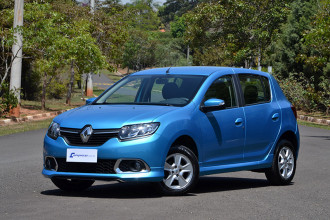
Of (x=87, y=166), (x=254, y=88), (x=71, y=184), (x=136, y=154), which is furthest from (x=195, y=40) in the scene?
(x=136, y=154)

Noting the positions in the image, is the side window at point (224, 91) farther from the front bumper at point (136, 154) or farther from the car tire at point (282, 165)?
the front bumper at point (136, 154)

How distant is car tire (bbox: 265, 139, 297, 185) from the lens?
9.59m

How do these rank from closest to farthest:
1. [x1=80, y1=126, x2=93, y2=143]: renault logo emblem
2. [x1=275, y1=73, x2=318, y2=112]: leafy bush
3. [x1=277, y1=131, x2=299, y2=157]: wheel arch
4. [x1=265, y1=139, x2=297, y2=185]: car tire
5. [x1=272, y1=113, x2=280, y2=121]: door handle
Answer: [x1=80, y1=126, x2=93, y2=143]: renault logo emblem, [x1=272, y1=113, x2=280, y2=121]: door handle, [x1=265, y1=139, x2=297, y2=185]: car tire, [x1=277, y1=131, x2=299, y2=157]: wheel arch, [x1=275, y1=73, x2=318, y2=112]: leafy bush

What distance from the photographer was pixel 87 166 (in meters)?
7.66

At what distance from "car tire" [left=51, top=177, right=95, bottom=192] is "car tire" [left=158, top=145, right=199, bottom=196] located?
1163mm

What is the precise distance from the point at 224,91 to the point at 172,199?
185 centimetres

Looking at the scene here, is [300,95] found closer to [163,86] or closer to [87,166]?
[163,86]

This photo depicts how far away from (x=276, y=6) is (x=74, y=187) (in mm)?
41785

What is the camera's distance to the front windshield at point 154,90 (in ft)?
27.6

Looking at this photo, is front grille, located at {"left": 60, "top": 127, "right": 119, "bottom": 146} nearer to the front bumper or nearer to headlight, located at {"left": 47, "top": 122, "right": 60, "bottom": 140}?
the front bumper

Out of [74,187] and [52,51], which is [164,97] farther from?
[52,51]

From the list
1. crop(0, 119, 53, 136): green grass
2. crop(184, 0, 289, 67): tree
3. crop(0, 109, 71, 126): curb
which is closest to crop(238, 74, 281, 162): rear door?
crop(0, 119, 53, 136): green grass

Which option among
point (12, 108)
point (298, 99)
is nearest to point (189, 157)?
point (12, 108)

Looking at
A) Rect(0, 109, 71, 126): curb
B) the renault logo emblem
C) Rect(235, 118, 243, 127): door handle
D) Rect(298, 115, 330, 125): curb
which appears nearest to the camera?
the renault logo emblem
